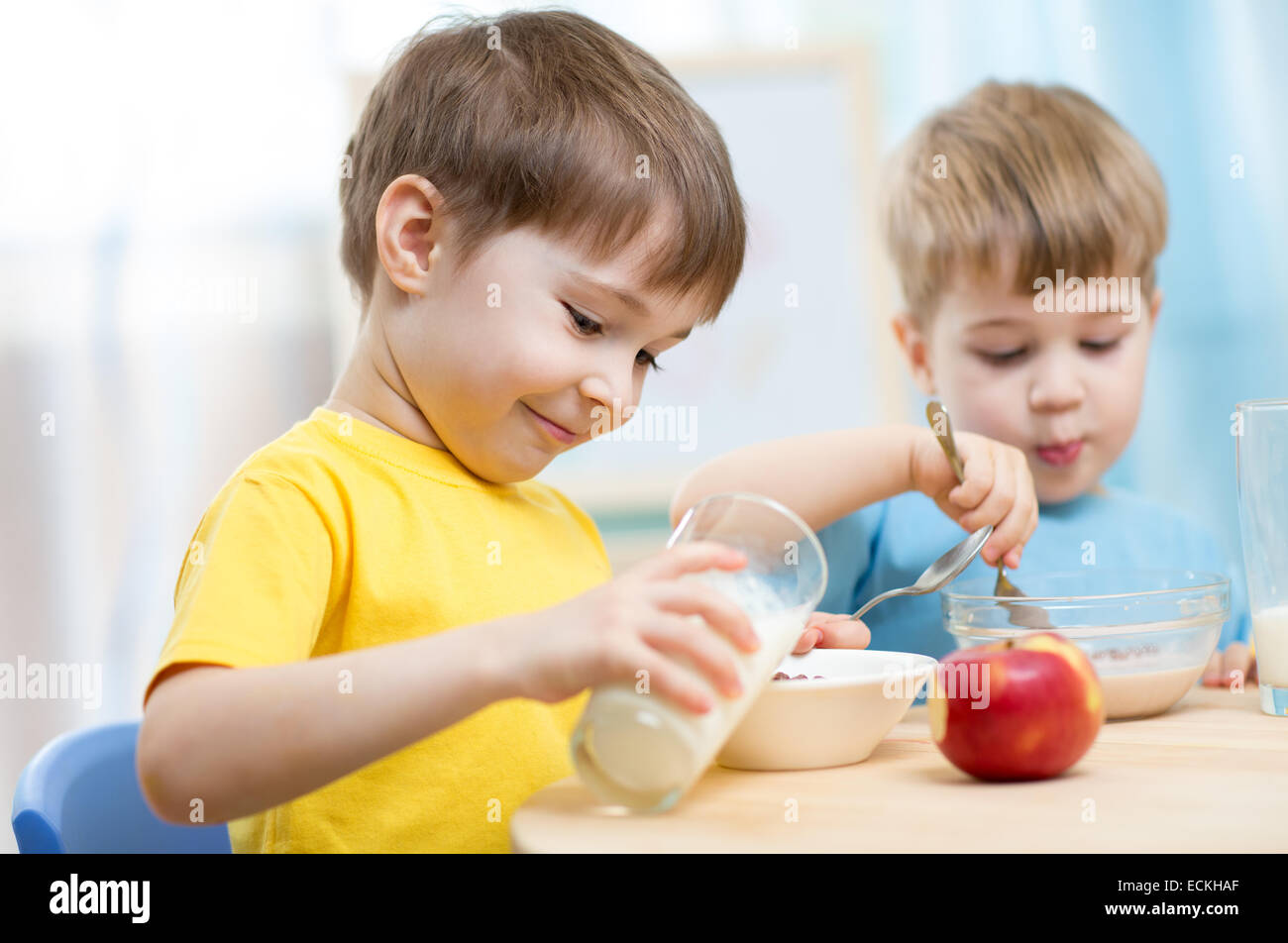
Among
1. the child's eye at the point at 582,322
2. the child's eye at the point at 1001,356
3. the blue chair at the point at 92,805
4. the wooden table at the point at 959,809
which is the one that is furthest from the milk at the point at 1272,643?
the blue chair at the point at 92,805

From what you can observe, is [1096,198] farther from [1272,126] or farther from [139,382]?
[139,382]

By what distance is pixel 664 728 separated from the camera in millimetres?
528

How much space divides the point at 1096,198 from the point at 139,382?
149cm

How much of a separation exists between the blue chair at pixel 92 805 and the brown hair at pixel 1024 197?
0.99 meters

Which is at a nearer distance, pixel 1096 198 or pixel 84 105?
pixel 1096 198

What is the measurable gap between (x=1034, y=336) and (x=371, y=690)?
935mm

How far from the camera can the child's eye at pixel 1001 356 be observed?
1281mm

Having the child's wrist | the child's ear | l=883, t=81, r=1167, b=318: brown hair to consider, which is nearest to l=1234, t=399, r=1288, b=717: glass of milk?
l=883, t=81, r=1167, b=318: brown hair

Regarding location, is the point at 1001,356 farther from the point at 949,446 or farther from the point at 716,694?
the point at 716,694

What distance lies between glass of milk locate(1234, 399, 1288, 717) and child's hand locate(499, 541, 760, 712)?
0.53 m

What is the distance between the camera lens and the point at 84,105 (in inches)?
72.7

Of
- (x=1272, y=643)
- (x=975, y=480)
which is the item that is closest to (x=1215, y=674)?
(x=1272, y=643)

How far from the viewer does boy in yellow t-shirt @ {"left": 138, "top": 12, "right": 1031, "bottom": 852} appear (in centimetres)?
73
